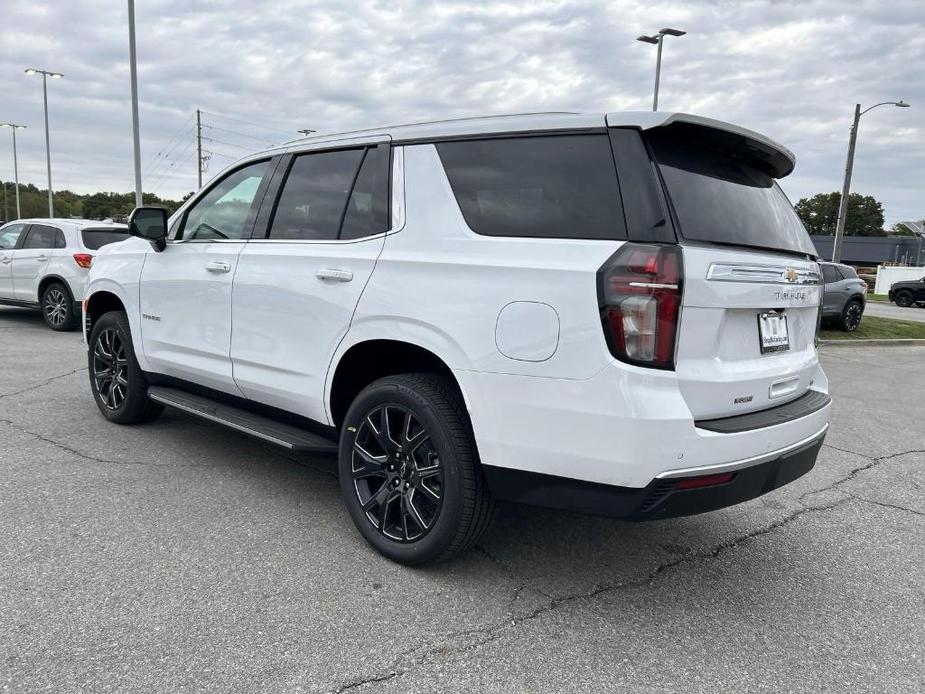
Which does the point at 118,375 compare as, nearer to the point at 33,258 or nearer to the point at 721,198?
the point at 721,198

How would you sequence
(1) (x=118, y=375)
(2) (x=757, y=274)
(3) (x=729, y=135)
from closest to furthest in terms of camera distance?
(2) (x=757, y=274), (3) (x=729, y=135), (1) (x=118, y=375)

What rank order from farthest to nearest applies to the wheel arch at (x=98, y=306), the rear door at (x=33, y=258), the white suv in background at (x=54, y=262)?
1. the rear door at (x=33, y=258)
2. the white suv in background at (x=54, y=262)
3. the wheel arch at (x=98, y=306)

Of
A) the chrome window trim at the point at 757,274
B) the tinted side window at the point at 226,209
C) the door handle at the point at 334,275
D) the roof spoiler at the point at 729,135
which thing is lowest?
the door handle at the point at 334,275

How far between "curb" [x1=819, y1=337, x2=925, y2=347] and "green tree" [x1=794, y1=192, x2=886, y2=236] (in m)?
94.3

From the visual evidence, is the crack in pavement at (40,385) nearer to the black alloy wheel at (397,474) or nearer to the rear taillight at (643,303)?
the black alloy wheel at (397,474)

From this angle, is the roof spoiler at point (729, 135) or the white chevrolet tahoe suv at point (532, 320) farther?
the roof spoiler at point (729, 135)

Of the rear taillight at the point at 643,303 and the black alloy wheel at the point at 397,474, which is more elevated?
the rear taillight at the point at 643,303

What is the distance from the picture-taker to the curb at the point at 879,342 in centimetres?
1328

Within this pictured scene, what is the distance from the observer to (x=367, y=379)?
352 centimetres

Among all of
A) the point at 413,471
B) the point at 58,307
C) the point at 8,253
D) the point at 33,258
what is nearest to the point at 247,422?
the point at 413,471

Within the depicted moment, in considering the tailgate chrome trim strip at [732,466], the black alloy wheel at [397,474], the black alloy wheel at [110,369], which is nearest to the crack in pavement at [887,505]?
the tailgate chrome trim strip at [732,466]

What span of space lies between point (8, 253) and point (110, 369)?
7.73 meters

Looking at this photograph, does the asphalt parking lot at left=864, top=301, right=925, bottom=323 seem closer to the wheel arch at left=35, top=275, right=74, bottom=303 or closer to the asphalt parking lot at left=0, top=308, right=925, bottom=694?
the asphalt parking lot at left=0, top=308, right=925, bottom=694

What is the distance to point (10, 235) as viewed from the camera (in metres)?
11.5
